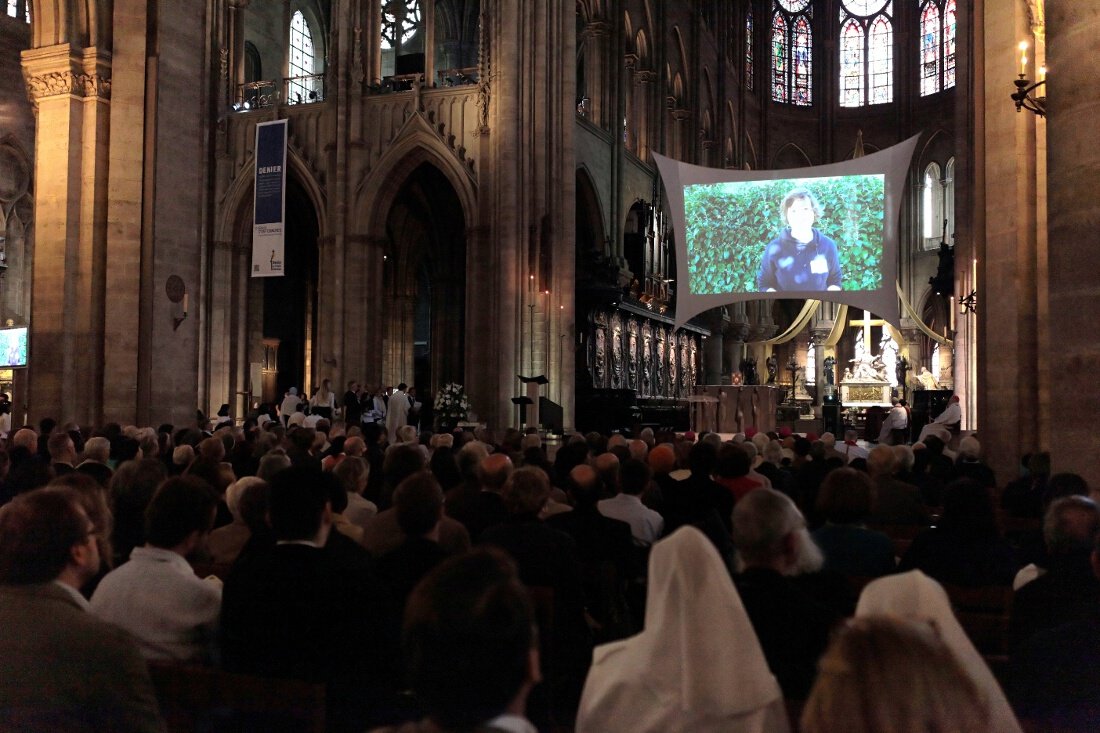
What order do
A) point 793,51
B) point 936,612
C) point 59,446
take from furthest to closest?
1. point 793,51
2. point 59,446
3. point 936,612

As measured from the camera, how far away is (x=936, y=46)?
45.0 meters

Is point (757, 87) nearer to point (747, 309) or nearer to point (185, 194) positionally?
point (747, 309)

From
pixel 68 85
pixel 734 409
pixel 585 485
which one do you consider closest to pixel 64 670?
pixel 585 485

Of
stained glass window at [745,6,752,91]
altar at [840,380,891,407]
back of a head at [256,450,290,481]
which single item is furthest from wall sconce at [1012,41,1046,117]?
stained glass window at [745,6,752,91]

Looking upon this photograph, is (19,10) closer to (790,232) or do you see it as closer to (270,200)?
(270,200)

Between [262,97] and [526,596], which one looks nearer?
[526,596]

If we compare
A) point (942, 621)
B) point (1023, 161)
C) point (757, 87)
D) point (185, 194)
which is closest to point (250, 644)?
point (942, 621)

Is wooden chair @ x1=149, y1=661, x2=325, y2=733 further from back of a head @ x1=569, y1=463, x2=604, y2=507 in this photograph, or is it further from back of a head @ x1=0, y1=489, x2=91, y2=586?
back of a head @ x1=569, y1=463, x2=604, y2=507

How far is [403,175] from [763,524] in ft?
72.7

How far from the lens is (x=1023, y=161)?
11.0 metres

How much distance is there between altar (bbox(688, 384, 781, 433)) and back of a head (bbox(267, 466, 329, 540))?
19834 millimetres

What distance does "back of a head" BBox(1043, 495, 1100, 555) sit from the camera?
11.9ft

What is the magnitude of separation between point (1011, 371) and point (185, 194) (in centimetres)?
993

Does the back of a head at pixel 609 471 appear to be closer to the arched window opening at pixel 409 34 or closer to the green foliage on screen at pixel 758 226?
the green foliage on screen at pixel 758 226
